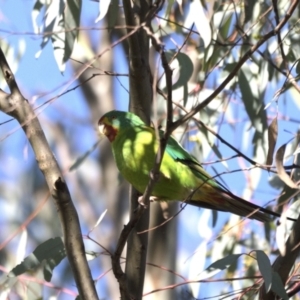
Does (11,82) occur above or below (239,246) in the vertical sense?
below

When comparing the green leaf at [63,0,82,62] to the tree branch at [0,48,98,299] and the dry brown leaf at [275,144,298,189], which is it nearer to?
the tree branch at [0,48,98,299]

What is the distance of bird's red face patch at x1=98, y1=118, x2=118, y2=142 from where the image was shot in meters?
2.52

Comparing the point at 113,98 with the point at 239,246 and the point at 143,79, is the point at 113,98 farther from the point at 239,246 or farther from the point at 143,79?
the point at 143,79

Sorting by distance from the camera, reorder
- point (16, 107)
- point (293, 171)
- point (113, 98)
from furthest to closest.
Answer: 1. point (113, 98)
2. point (293, 171)
3. point (16, 107)

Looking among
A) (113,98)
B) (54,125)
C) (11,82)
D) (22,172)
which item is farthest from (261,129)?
(22,172)

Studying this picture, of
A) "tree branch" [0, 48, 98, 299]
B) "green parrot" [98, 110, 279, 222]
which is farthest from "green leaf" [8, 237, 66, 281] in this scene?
"tree branch" [0, 48, 98, 299]

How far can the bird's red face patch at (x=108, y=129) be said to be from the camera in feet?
8.27

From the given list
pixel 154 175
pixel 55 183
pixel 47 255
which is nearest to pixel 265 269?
pixel 154 175

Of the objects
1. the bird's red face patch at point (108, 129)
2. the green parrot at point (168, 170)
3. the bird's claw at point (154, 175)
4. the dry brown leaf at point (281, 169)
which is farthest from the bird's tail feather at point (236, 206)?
the bird's claw at point (154, 175)

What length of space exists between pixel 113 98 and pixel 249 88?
4.85ft

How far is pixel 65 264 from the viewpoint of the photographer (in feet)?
12.4

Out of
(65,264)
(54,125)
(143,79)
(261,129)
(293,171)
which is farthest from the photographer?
(54,125)

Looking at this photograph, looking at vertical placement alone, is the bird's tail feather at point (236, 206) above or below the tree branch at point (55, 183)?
above

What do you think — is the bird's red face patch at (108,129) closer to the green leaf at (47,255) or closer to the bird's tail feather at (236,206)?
the bird's tail feather at (236,206)
